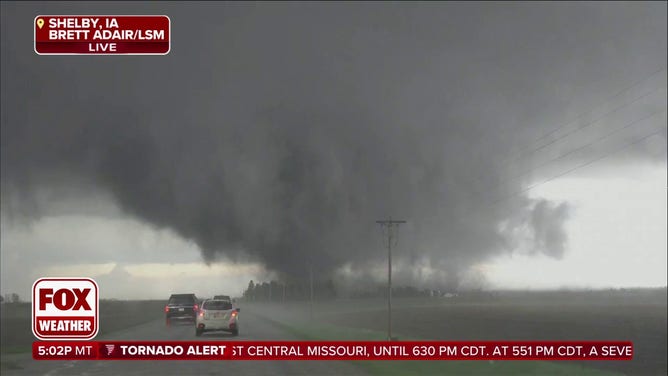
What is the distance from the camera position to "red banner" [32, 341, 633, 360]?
14.3 m

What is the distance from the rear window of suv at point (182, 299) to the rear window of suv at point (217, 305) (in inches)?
48.2

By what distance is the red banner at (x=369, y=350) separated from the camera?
565 inches

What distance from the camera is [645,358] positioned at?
75.7m

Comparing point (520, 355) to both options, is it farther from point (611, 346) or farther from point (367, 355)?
point (367, 355)

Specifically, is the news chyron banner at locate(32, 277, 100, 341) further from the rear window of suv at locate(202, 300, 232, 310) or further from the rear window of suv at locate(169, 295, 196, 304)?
the rear window of suv at locate(169, 295, 196, 304)

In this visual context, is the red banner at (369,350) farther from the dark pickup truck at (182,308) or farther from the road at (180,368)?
the dark pickup truck at (182,308)

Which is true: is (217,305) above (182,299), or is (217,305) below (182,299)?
below

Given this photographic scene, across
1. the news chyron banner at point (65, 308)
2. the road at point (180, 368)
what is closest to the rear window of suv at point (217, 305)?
the road at point (180, 368)

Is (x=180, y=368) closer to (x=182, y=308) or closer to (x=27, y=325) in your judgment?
(x=182, y=308)

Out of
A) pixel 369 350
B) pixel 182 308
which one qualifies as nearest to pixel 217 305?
pixel 182 308

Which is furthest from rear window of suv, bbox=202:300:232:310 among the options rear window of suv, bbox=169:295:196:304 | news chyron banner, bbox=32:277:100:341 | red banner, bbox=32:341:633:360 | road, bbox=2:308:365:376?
news chyron banner, bbox=32:277:100:341

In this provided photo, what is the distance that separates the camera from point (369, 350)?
16719mm

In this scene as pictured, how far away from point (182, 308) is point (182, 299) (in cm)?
49

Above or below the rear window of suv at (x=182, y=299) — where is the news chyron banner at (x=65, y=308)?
above
